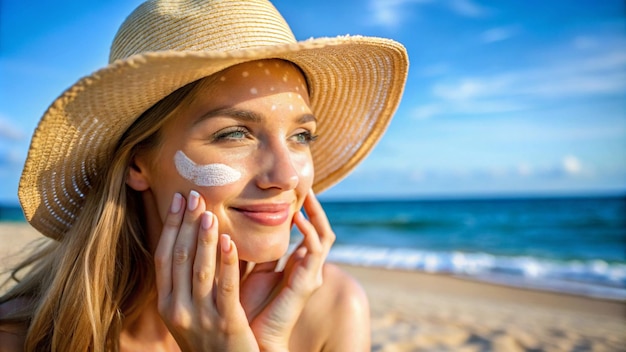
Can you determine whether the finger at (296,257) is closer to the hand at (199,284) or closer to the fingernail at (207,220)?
the hand at (199,284)

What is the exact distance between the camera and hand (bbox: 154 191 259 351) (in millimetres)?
2016

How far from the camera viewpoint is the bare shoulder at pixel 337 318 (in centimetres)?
251

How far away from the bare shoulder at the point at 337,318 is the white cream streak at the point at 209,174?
0.96 meters

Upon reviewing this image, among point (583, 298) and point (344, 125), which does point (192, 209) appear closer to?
point (344, 125)

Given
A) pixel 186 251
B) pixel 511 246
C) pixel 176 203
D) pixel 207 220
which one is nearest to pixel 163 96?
pixel 176 203

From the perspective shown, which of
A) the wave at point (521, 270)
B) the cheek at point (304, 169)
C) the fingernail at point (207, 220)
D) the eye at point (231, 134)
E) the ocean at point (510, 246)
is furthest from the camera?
the ocean at point (510, 246)

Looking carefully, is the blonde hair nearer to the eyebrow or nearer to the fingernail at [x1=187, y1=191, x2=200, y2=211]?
the eyebrow

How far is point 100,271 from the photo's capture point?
7.45 ft

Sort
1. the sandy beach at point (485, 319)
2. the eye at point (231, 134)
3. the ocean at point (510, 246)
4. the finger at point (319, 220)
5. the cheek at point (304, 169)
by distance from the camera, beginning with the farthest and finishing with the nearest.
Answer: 1. the ocean at point (510, 246)
2. the sandy beach at point (485, 319)
3. the finger at point (319, 220)
4. the cheek at point (304, 169)
5. the eye at point (231, 134)

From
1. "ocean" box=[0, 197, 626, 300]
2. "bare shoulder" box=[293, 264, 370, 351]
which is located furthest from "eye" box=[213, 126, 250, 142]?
"ocean" box=[0, 197, 626, 300]

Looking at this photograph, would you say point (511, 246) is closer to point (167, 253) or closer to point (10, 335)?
point (167, 253)

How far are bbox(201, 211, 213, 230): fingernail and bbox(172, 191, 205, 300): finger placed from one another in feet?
0.18

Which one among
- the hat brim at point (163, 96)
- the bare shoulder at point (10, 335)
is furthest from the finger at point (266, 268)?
the bare shoulder at point (10, 335)

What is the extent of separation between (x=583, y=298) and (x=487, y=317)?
2.94 metres
